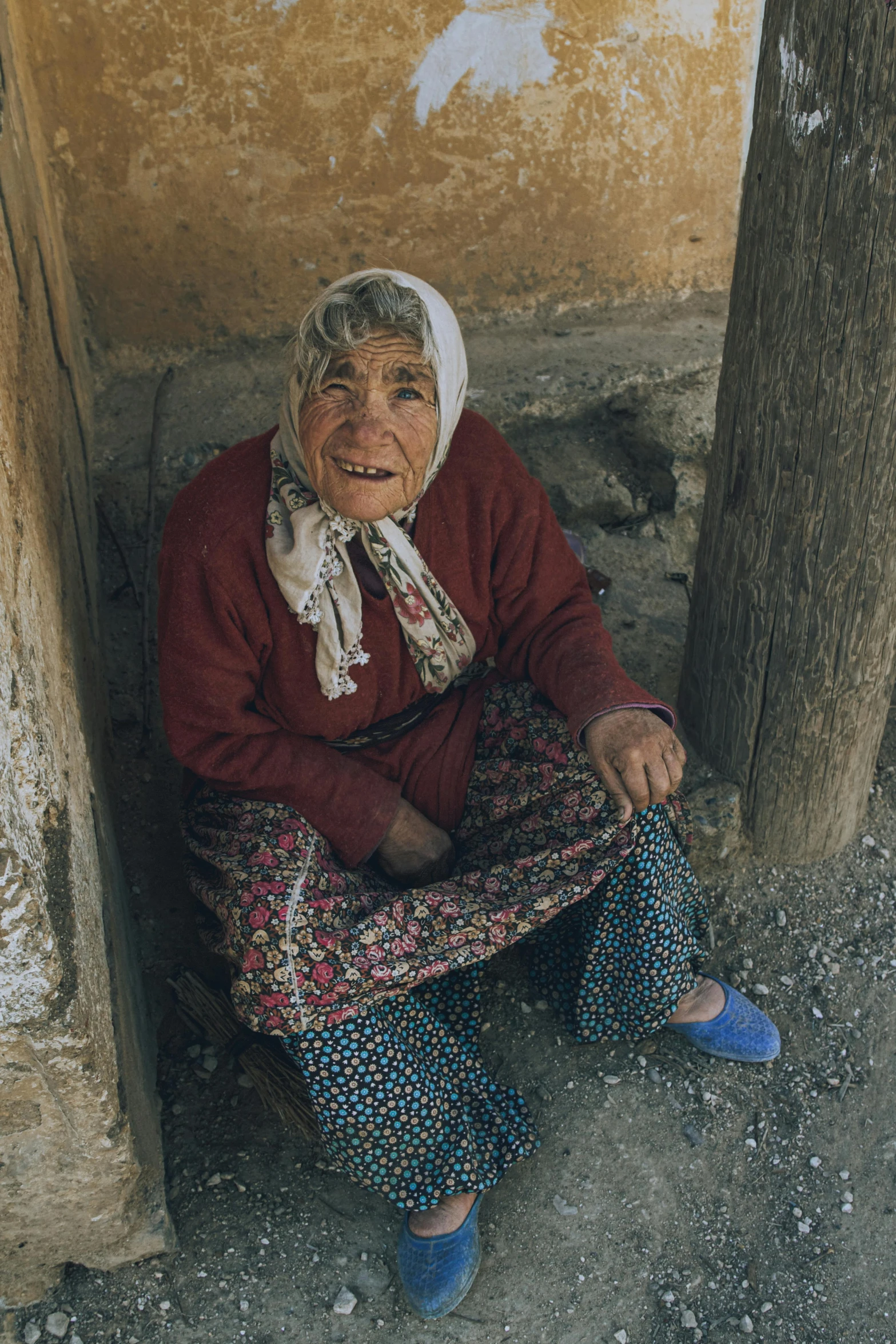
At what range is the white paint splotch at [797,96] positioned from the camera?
5.98 feet

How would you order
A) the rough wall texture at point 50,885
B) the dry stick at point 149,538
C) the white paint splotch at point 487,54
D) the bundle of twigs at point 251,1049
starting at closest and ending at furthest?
the rough wall texture at point 50,885, the bundle of twigs at point 251,1049, the dry stick at point 149,538, the white paint splotch at point 487,54

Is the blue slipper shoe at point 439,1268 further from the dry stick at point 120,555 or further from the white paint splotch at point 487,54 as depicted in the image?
the white paint splotch at point 487,54

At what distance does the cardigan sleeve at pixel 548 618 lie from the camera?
2.08 m

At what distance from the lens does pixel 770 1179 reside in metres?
2.16

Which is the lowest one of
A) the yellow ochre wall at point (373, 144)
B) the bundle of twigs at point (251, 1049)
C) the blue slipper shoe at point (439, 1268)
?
the blue slipper shoe at point (439, 1268)

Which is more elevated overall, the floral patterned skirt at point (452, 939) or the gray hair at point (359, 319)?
the gray hair at point (359, 319)

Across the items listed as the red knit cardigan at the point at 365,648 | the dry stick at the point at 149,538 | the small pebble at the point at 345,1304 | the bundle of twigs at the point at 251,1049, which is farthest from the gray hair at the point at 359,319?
the small pebble at the point at 345,1304

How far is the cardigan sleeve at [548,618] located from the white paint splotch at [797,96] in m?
0.78

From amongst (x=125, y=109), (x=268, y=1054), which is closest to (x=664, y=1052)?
(x=268, y=1054)

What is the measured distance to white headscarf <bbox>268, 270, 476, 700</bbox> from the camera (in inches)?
76.4

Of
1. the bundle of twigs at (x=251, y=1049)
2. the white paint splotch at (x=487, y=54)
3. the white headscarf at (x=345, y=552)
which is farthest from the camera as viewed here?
the white paint splotch at (x=487, y=54)

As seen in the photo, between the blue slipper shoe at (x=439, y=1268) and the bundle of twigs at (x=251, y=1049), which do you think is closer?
the blue slipper shoe at (x=439, y=1268)

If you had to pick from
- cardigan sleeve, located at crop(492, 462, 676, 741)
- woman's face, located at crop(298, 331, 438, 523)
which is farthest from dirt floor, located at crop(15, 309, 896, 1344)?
woman's face, located at crop(298, 331, 438, 523)

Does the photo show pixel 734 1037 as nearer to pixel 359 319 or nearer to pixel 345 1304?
pixel 345 1304
